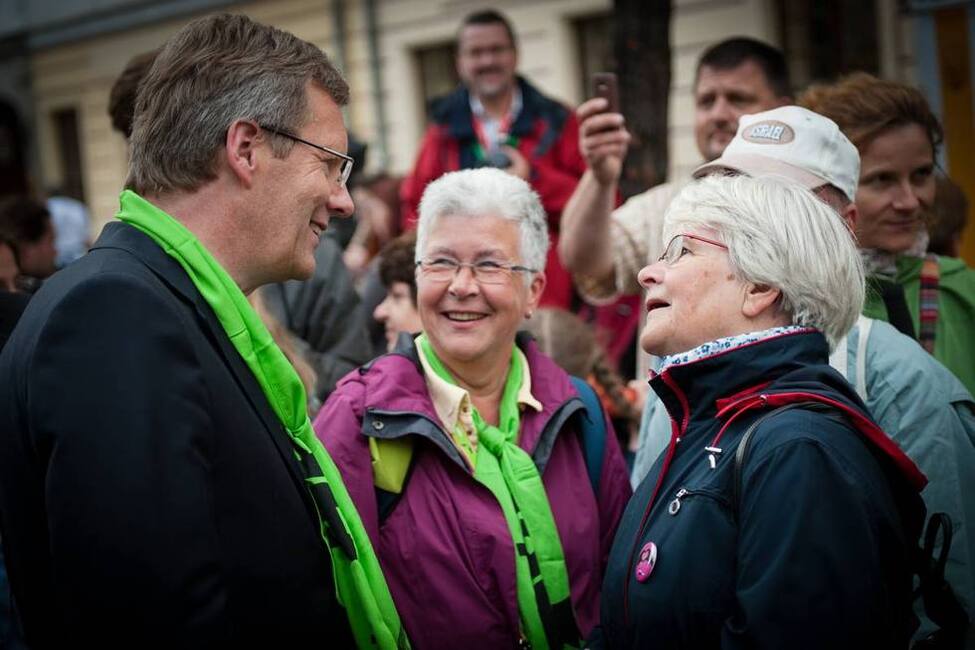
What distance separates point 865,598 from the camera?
190cm

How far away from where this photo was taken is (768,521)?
193 cm

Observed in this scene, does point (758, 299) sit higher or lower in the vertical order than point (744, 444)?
higher

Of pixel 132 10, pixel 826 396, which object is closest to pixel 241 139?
pixel 826 396

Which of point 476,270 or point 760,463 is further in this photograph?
point 476,270

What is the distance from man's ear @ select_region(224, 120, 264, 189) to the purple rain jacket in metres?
0.84

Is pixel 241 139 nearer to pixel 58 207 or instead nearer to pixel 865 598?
pixel 865 598

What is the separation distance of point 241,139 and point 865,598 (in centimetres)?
144

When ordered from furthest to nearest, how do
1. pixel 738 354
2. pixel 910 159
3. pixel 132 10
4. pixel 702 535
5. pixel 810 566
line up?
pixel 132 10
pixel 910 159
pixel 738 354
pixel 702 535
pixel 810 566

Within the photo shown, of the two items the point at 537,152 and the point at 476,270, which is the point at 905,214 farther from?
the point at 537,152

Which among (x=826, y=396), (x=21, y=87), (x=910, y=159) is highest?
(x=21, y=87)

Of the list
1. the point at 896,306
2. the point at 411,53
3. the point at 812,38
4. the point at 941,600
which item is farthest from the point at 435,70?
the point at 941,600

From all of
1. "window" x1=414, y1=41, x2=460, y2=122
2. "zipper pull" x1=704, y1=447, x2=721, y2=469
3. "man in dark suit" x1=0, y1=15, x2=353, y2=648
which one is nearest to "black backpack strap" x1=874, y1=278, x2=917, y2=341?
"zipper pull" x1=704, y1=447, x2=721, y2=469

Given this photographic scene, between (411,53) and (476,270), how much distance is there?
35.0 ft

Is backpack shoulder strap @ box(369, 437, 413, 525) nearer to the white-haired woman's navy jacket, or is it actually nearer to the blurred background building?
the white-haired woman's navy jacket
